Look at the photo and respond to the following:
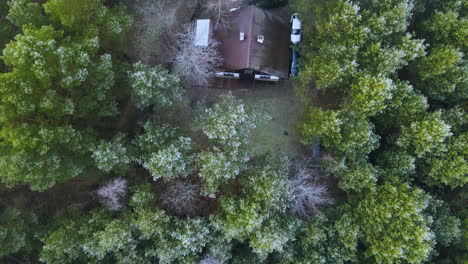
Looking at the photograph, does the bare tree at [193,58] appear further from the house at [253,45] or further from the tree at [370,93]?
the tree at [370,93]

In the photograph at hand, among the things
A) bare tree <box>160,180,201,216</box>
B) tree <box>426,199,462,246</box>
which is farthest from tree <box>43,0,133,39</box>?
tree <box>426,199,462,246</box>

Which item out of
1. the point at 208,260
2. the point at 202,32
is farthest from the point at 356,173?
the point at 202,32

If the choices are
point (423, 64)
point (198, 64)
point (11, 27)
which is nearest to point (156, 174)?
point (198, 64)

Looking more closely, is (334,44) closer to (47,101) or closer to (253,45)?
(253,45)

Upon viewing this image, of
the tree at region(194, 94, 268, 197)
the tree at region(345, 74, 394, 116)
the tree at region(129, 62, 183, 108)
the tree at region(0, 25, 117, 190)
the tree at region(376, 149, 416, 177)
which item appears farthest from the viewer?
the tree at region(376, 149, 416, 177)

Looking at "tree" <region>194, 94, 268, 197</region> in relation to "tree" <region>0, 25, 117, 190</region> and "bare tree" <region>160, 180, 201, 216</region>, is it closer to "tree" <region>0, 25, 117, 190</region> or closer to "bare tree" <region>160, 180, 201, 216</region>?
"bare tree" <region>160, 180, 201, 216</region>
